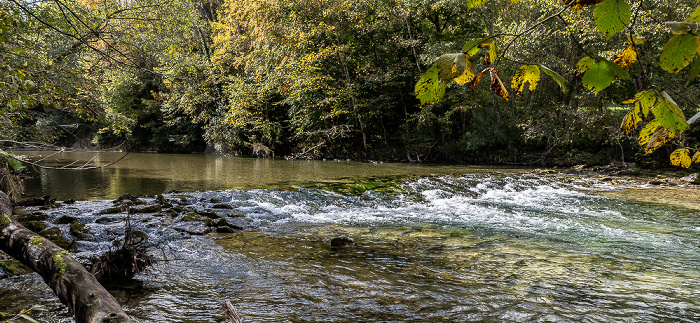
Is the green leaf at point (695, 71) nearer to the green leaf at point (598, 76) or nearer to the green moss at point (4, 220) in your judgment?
the green leaf at point (598, 76)

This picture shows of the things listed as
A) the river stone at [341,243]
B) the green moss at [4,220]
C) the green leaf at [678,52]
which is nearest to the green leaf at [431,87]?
the green leaf at [678,52]

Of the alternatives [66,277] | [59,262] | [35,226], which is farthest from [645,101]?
[35,226]

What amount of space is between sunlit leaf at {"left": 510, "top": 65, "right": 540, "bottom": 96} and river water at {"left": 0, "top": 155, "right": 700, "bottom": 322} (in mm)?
2757

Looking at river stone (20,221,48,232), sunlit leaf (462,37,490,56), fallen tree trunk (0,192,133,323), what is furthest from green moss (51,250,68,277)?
river stone (20,221,48,232)

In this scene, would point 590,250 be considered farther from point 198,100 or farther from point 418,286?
point 198,100

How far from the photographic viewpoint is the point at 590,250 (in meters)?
5.49

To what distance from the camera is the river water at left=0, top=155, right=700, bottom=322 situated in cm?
360

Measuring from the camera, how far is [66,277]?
273 centimetres

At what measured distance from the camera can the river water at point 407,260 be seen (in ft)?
11.8

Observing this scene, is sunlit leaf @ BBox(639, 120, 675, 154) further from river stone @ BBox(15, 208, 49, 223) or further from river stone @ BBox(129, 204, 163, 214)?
river stone @ BBox(15, 208, 49, 223)

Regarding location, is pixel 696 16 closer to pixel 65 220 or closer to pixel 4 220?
pixel 4 220

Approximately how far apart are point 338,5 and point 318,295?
17684 millimetres

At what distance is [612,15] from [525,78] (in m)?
0.27

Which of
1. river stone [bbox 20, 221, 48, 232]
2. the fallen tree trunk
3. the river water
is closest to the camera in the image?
the fallen tree trunk
